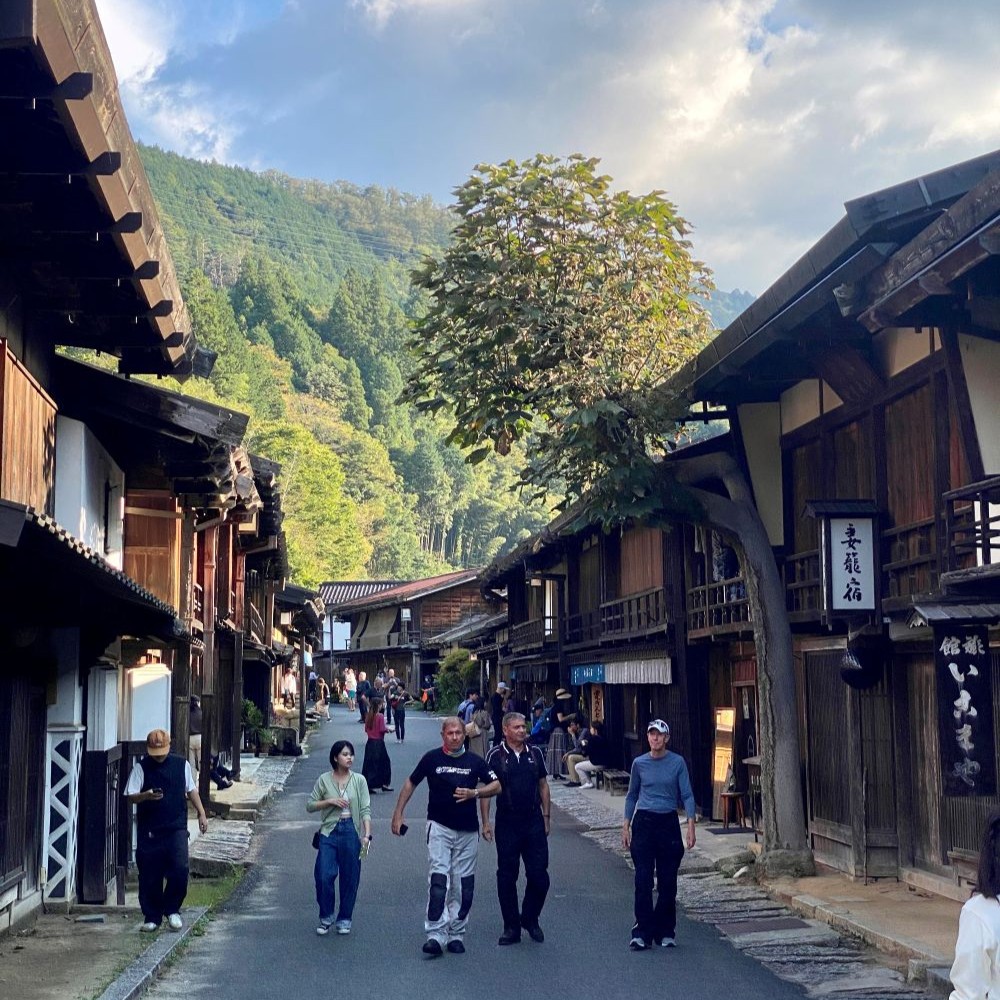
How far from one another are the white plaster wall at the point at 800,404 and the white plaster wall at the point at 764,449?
203 mm


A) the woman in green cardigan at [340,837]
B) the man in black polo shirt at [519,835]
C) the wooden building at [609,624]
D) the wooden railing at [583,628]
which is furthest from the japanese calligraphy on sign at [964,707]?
the wooden railing at [583,628]

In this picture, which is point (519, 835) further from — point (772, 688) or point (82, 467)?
point (82, 467)

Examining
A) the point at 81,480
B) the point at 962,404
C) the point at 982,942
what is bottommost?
the point at 982,942

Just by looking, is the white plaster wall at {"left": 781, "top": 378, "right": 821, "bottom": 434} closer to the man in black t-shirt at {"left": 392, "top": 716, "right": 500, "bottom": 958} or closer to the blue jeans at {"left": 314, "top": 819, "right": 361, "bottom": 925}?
the man in black t-shirt at {"left": 392, "top": 716, "right": 500, "bottom": 958}

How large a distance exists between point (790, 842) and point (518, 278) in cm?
728

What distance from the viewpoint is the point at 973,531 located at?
11617mm

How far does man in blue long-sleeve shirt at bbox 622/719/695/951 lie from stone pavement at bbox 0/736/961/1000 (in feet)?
2.76

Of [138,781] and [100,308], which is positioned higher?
[100,308]

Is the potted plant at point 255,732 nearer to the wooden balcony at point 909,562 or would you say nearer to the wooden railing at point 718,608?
the wooden railing at point 718,608

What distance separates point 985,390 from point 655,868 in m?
5.03

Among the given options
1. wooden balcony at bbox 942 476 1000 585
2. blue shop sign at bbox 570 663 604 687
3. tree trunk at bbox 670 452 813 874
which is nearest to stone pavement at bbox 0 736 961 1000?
tree trunk at bbox 670 452 813 874

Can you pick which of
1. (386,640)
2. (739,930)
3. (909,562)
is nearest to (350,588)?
(386,640)

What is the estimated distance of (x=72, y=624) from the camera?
12.4 meters

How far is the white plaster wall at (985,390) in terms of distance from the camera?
12039 mm
